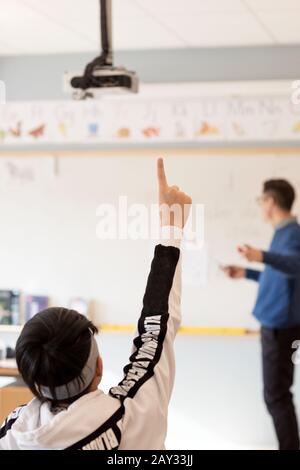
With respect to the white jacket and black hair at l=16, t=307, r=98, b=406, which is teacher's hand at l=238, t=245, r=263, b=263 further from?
black hair at l=16, t=307, r=98, b=406

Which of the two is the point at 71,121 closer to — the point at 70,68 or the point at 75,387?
the point at 70,68

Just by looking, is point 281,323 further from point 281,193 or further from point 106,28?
point 106,28

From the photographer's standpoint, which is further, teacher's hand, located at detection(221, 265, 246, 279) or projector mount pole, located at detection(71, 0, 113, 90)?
teacher's hand, located at detection(221, 265, 246, 279)

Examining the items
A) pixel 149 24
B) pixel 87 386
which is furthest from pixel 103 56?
pixel 87 386

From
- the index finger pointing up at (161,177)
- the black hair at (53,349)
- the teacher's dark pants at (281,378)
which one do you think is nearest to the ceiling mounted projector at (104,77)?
the teacher's dark pants at (281,378)

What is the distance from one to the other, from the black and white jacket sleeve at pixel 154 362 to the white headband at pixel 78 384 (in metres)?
0.07

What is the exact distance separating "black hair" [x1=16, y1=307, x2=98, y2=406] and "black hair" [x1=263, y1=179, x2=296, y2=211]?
2.79 meters

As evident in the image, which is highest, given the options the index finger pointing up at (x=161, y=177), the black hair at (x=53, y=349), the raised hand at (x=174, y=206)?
the index finger pointing up at (x=161, y=177)

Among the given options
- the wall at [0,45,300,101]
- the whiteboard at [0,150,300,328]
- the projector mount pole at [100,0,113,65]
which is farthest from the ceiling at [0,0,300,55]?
the whiteboard at [0,150,300,328]

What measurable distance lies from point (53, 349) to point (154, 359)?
201 mm

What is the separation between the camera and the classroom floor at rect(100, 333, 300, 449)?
14.5ft

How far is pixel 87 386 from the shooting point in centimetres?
131

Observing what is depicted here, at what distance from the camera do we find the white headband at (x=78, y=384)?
1289mm

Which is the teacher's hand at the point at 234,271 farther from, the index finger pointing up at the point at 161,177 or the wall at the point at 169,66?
the index finger pointing up at the point at 161,177
